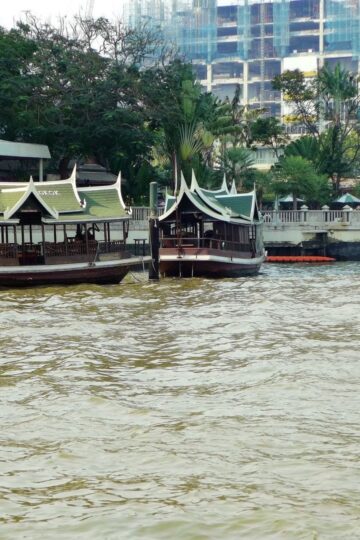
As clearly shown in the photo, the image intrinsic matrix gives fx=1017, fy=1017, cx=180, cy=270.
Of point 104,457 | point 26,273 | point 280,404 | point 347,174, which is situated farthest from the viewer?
point 347,174

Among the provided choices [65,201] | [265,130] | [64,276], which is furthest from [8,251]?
[265,130]

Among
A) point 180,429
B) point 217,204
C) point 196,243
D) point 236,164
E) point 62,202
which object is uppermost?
point 236,164

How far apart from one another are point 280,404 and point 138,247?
90.3 ft

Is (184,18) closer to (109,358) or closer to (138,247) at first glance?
(138,247)

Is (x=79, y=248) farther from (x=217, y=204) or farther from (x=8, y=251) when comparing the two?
(x=217, y=204)

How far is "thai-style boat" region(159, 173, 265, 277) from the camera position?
29172mm

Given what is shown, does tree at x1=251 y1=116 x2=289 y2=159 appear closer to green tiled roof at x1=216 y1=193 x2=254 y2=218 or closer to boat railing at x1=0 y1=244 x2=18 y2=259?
green tiled roof at x1=216 y1=193 x2=254 y2=218

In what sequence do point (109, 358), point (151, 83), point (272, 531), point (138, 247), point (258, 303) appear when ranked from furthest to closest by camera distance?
point (151, 83) < point (138, 247) < point (258, 303) < point (109, 358) < point (272, 531)

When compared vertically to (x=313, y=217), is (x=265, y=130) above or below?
above

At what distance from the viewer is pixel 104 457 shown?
27.3 feet

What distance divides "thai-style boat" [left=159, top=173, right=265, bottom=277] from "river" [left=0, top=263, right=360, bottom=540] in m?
11.3

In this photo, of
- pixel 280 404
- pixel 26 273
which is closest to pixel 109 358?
pixel 280 404

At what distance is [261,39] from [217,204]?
101 metres

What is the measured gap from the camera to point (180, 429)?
30.2 feet
